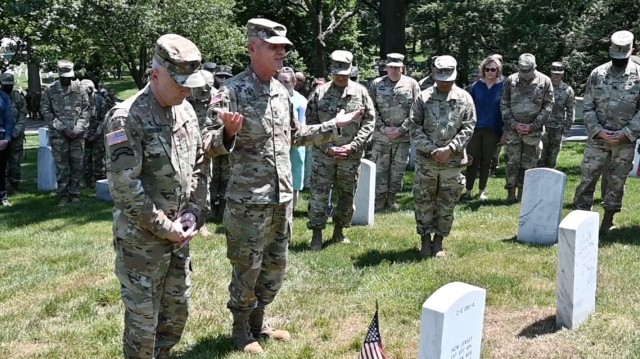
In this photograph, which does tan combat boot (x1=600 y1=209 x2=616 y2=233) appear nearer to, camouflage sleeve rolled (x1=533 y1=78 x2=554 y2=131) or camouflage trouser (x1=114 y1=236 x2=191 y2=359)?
camouflage sleeve rolled (x1=533 y1=78 x2=554 y2=131)

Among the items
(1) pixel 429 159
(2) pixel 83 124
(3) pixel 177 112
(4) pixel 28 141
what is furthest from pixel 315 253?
(4) pixel 28 141

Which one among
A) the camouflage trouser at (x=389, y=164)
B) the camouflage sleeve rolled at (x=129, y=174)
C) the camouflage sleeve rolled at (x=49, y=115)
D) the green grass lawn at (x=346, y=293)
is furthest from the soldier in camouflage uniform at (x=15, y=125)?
the camouflage sleeve rolled at (x=129, y=174)

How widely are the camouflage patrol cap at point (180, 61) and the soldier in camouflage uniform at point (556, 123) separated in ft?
32.2

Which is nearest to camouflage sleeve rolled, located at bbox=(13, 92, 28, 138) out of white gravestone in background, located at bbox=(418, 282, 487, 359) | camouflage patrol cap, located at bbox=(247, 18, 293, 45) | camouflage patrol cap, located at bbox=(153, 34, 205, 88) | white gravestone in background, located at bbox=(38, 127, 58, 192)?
Result: white gravestone in background, located at bbox=(38, 127, 58, 192)

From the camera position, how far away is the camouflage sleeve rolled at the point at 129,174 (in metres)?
3.90

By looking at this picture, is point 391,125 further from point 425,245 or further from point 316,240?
point 425,245

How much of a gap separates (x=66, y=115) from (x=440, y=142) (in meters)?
6.90

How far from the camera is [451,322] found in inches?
144

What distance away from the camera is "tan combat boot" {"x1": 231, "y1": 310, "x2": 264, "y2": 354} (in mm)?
5340

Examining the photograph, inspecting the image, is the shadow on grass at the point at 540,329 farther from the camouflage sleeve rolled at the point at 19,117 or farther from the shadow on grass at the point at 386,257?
the camouflage sleeve rolled at the point at 19,117

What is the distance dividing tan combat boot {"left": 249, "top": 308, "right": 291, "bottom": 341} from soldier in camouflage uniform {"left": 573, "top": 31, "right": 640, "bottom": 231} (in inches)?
193

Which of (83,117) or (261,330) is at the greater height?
(83,117)

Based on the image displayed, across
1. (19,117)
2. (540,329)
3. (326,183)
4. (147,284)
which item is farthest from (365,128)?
(19,117)

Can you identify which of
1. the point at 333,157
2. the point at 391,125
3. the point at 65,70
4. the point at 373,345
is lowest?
the point at 373,345
